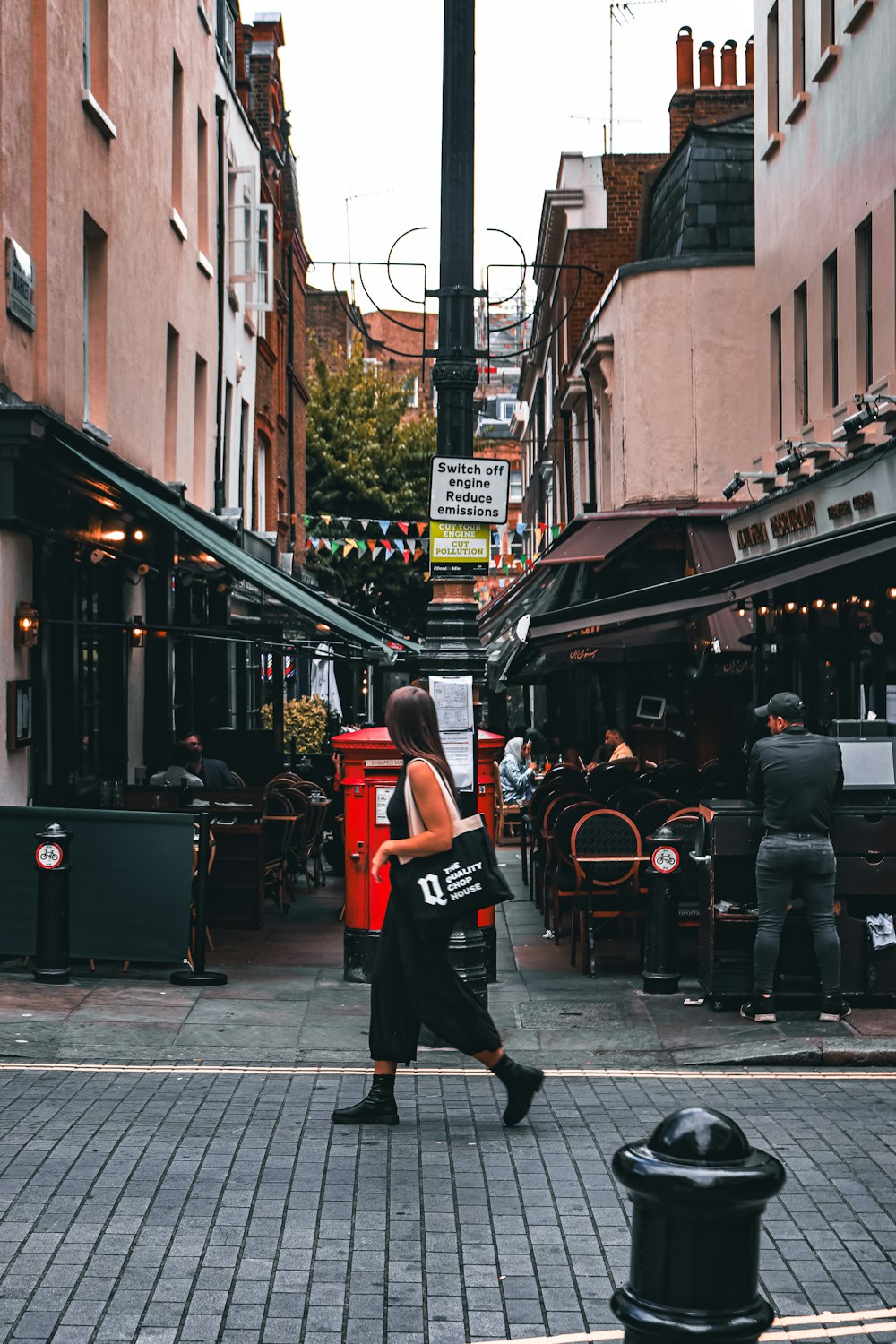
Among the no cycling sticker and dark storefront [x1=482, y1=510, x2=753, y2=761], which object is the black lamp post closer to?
the no cycling sticker

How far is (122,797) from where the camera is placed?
527 inches

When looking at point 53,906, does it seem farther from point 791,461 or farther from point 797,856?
point 791,461

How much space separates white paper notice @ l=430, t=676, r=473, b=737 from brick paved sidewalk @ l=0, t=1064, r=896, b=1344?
2119mm

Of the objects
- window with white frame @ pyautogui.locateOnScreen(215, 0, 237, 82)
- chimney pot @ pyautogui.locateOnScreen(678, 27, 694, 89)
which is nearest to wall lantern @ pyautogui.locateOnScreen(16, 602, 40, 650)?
window with white frame @ pyautogui.locateOnScreen(215, 0, 237, 82)

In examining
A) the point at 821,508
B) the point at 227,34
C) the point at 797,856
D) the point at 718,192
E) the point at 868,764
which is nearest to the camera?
the point at 797,856

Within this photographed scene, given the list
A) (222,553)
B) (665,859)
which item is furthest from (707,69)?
(665,859)

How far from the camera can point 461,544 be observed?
9281mm

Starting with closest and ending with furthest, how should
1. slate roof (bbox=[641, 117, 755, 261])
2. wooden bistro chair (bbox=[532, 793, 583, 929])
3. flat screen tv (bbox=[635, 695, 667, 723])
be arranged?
wooden bistro chair (bbox=[532, 793, 583, 929]) → flat screen tv (bbox=[635, 695, 667, 723]) → slate roof (bbox=[641, 117, 755, 261])

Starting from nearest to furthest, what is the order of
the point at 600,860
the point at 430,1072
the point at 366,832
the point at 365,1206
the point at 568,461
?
the point at 365,1206, the point at 430,1072, the point at 366,832, the point at 600,860, the point at 568,461

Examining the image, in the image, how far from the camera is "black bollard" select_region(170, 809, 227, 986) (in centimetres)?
974

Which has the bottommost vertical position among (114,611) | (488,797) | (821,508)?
(488,797)

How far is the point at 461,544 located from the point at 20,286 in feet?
15.1

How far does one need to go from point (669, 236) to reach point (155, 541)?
1182 cm

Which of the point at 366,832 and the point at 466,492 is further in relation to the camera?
the point at 366,832
